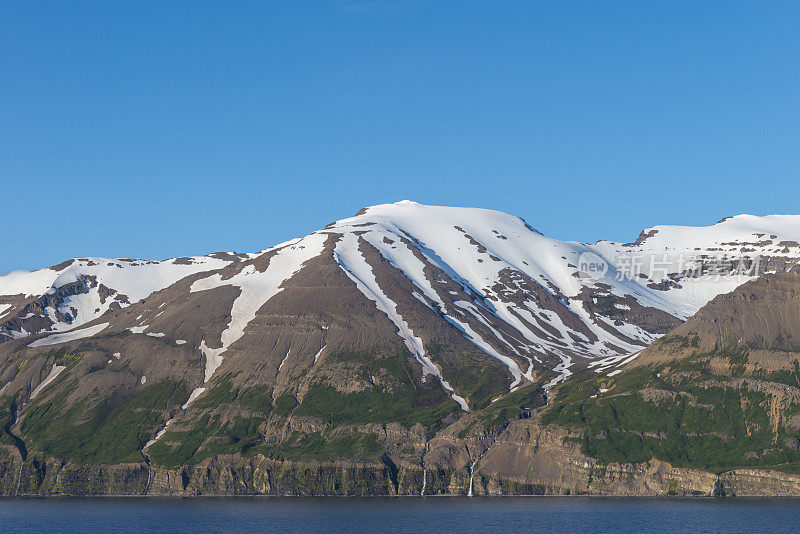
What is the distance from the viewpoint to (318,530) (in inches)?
7367

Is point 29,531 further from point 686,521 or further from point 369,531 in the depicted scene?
point 686,521

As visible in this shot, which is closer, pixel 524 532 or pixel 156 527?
pixel 524 532

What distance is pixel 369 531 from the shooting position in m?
184

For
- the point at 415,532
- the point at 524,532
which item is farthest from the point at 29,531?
the point at 524,532

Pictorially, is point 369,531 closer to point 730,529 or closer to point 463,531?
point 463,531

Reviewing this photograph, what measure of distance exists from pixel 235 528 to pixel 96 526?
31198 mm

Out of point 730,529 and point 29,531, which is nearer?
point 730,529

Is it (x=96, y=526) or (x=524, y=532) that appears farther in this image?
(x=96, y=526)

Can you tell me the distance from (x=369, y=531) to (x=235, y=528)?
29296mm

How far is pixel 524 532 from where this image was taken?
589 feet

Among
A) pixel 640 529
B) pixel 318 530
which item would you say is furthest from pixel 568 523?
pixel 318 530

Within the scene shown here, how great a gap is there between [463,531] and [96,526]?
78.5 metres

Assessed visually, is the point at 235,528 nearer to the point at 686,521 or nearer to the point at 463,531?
the point at 463,531

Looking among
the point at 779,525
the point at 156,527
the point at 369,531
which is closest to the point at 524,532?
the point at 369,531
